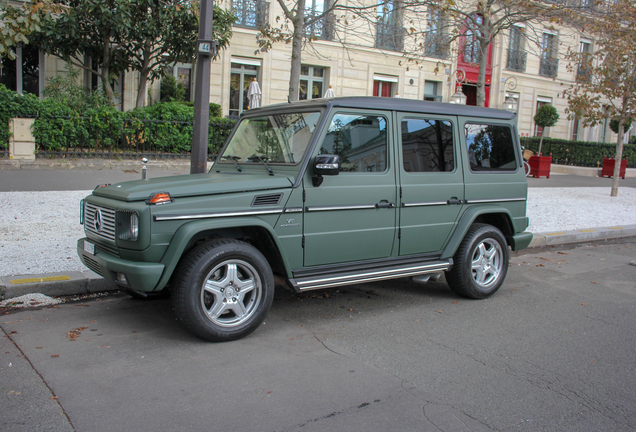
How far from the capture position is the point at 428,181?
210 inches

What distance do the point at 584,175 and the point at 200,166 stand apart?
871 inches

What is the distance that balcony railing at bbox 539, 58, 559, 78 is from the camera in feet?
98.1

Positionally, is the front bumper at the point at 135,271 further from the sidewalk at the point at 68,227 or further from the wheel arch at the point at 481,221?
the wheel arch at the point at 481,221

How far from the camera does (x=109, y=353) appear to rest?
3.97 meters

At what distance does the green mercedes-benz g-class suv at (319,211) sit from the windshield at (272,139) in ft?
0.05

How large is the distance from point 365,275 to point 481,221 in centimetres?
188

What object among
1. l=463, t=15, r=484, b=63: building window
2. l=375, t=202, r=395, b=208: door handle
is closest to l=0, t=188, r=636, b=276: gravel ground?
l=375, t=202, r=395, b=208: door handle

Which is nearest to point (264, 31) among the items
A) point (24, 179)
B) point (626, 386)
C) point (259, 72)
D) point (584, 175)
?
point (24, 179)

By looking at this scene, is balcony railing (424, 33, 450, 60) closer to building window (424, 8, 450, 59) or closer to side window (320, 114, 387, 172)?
building window (424, 8, 450, 59)

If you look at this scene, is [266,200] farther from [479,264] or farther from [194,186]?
[479,264]

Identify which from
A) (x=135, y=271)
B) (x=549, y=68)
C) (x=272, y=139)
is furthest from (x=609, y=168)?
(x=135, y=271)

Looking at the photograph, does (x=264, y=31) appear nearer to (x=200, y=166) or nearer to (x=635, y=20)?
(x=200, y=166)

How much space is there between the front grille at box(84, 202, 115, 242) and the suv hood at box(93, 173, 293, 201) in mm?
128

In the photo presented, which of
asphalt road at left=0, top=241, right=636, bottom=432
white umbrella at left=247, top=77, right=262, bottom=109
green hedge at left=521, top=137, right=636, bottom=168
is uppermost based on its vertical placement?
white umbrella at left=247, top=77, right=262, bottom=109
